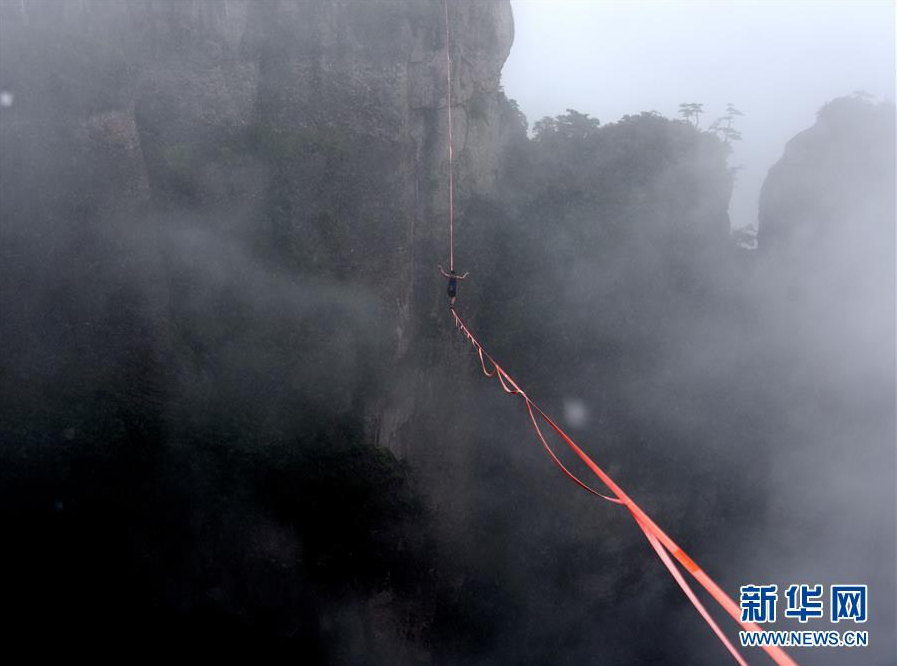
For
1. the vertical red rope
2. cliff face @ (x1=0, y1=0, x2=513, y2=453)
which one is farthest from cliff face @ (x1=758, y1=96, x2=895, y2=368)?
cliff face @ (x1=0, y1=0, x2=513, y2=453)

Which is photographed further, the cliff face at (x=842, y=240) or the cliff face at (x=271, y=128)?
the cliff face at (x=842, y=240)

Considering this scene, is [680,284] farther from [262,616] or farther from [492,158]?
[262,616]

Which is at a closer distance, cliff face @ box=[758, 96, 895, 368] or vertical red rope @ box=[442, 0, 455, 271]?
vertical red rope @ box=[442, 0, 455, 271]

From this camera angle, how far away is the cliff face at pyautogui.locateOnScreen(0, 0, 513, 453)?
9.28 meters

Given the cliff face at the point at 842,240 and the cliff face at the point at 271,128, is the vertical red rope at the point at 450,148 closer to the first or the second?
the cliff face at the point at 271,128

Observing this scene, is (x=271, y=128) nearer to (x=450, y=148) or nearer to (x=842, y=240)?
(x=450, y=148)

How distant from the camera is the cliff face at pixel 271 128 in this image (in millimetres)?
9281

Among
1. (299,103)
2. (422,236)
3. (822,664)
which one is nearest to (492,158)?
(422,236)

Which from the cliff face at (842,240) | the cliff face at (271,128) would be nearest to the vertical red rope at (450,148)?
the cliff face at (271,128)

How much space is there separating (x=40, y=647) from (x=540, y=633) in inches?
330

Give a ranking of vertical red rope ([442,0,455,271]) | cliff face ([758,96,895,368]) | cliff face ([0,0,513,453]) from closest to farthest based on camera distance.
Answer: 1. cliff face ([0,0,513,453])
2. vertical red rope ([442,0,455,271])
3. cliff face ([758,96,895,368])

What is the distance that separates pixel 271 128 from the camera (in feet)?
35.1

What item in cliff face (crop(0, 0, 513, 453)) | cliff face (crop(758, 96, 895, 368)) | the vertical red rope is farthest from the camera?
cliff face (crop(758, 96, 895, 368))

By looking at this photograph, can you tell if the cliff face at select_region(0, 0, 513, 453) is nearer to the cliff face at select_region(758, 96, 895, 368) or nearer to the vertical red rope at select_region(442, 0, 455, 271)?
the vertical red rope at select_region(442, 0, 455, 271)
